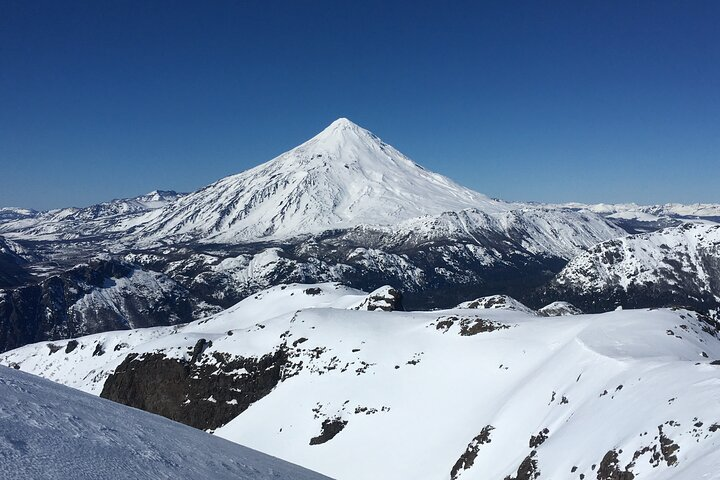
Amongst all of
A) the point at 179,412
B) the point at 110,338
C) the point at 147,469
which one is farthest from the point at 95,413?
the point at 110,338

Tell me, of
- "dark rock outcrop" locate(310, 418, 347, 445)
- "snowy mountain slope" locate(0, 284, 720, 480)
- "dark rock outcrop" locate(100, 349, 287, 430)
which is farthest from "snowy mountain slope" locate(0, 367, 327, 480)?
"dark rock outcrop" locate(100, 349, 287, 430)

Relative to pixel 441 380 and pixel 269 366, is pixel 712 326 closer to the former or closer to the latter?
pixel 441 380

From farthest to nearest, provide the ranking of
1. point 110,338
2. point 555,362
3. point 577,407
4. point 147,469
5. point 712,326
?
point 110,338, point 712,326, point 555,362, point 577,407, point 147,469

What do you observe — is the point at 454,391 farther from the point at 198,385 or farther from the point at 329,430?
the point at 198,385

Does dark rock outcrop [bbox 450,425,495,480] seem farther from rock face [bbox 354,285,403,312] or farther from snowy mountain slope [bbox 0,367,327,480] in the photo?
rock face [bbox 354,285,403,312]

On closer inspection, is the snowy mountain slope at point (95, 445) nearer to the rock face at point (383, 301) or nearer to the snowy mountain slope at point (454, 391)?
the snowy mountain slope at point (454, 391)

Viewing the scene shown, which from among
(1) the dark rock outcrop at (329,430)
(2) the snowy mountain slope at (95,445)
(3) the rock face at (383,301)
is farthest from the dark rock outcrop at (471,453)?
(3) the rock face at (383,301)
